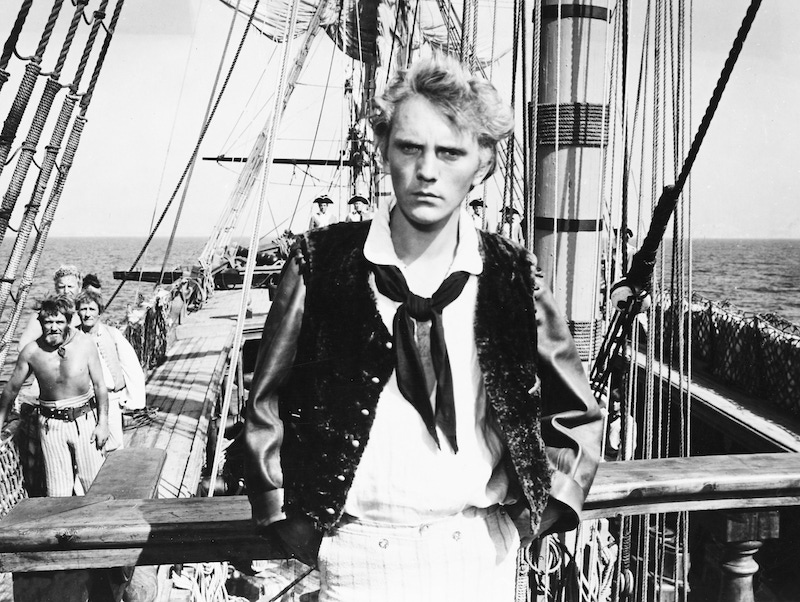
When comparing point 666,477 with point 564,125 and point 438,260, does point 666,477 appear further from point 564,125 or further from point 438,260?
point 564,125

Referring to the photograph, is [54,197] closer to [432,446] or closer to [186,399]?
[432,446]

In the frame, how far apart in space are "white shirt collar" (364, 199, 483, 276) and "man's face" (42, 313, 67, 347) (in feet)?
13.3

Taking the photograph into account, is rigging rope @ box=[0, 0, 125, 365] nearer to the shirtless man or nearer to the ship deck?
the ship deck

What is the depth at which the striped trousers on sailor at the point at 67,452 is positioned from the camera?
5203 mm

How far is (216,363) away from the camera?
1115 cm

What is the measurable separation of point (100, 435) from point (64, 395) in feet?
1.26

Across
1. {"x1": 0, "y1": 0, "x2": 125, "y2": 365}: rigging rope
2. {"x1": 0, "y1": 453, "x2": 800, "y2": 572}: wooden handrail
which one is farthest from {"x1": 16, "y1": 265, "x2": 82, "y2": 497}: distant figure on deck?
{"x1": 0, "y1": 453, "x2": 800, "y2": 572}: wooden handrail

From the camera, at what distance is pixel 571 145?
10.1ft

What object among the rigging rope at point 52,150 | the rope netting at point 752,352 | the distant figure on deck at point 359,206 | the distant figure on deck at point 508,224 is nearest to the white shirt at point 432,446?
the distant figure on deck at point 508,224

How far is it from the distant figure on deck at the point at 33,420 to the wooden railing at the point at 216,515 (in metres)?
3.89

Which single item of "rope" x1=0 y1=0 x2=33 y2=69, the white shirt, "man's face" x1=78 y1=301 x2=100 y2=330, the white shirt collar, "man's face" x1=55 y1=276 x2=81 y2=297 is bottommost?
the white shirt

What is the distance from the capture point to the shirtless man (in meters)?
5.04

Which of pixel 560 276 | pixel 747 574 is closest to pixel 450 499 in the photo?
pixel 747 574

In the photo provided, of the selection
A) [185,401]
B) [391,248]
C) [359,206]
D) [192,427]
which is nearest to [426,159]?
[391,248]
